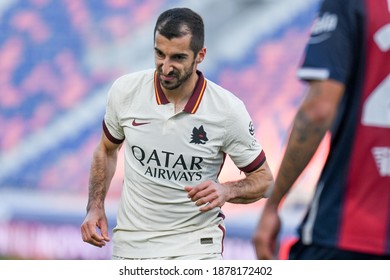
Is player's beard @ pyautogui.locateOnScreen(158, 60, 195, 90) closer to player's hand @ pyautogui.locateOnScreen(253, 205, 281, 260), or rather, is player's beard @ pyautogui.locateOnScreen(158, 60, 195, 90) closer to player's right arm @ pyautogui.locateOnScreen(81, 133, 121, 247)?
player's right arm @ pyautogui.locateOnScreen(81, 133, 121, 247)

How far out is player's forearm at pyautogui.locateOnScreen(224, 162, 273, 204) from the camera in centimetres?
489

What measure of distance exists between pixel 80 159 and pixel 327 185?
22.7 ft

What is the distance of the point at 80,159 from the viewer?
32.3 ft

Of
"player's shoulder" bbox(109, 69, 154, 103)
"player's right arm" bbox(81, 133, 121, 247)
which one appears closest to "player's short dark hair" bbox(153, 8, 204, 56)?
"player's shoulder" bbox(109, 69, 154, 103)

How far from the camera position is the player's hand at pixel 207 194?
4.37 m

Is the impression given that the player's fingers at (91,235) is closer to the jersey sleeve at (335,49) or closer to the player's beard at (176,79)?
the player's beard at (176,79)

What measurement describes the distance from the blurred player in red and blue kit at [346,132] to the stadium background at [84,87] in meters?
6.18

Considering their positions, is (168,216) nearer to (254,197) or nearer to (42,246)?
(254,197)

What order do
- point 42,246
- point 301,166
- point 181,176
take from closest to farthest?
point 301,166 → point 181,176 → point 42,246

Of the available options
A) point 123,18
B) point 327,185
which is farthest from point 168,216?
point 123,18

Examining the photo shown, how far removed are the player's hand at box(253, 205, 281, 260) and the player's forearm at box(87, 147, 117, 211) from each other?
2129 millimetres

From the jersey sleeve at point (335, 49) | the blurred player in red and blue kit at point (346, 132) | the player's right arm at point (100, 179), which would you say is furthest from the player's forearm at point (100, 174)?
the jersey sleeve at point (335, 49)

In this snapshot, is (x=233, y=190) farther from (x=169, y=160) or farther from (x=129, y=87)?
(x=129, y=87)

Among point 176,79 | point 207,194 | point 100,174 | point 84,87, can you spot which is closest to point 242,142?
point 176,79
